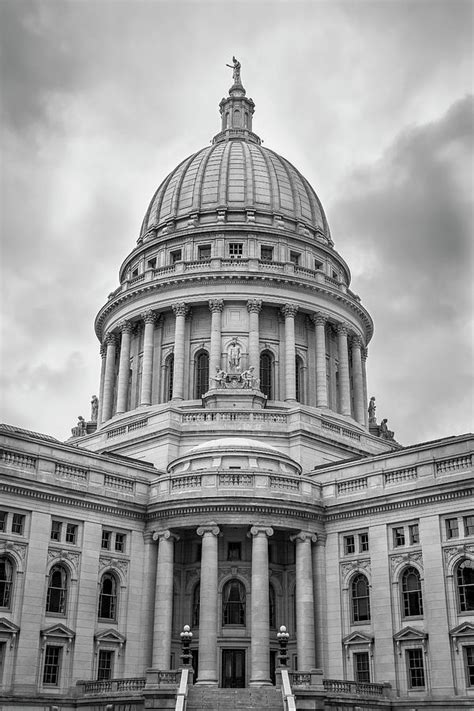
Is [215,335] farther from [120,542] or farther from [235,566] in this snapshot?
[235,566]

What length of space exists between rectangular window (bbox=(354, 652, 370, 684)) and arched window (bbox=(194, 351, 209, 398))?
2880 centimetres

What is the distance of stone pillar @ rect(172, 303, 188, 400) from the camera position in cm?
7162

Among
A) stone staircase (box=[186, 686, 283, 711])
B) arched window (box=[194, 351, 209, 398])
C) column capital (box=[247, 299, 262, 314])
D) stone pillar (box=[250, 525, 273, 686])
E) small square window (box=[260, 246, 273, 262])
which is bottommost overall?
stone staircase (box=[186, 686, 283, 711])

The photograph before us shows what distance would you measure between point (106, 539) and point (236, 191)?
43.1 metres

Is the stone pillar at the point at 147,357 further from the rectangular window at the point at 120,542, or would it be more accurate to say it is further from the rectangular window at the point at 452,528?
the rectangular window at the point at 452,528

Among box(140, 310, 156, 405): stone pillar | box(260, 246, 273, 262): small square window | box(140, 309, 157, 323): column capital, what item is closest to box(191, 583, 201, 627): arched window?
box(140, 310, 156, 405): stone pillar

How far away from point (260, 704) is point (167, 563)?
1160 cm

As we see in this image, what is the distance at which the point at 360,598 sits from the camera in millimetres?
50406

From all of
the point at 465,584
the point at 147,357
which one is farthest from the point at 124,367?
the point at 465,584

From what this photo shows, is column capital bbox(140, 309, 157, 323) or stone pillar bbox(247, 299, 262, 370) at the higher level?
column capital bbox(140, 309, 157, 323)

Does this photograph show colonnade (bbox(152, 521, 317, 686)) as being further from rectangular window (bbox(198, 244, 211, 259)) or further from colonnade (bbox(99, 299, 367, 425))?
rectangular window (bbox(198, 244, 211, 259))

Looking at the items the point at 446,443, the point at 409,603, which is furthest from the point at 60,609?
the point at 446,443

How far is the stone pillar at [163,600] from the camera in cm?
4844

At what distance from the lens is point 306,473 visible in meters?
58.3
